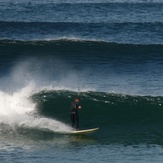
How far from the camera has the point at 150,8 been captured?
56344mm

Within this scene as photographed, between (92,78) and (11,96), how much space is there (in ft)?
23.2

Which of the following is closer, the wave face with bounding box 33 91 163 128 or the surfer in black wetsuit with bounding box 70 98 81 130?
the surfer in black wetsuit with bounding box 70 98 81 130

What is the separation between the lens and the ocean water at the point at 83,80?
933 inches

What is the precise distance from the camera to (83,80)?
111ft

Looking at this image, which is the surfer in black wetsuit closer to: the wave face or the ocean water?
the ocean water

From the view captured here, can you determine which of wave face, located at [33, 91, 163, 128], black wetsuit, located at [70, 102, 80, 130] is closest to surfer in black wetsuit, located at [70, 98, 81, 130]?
black wetsuit, located at [70, 102, 80, 130]

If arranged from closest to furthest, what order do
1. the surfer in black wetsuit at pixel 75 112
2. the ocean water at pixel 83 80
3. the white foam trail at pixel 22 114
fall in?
the ocean water at pixel 83 80, the surfer in black wetsuit at pixel 75 112, the white foam trail at pixel 22 114

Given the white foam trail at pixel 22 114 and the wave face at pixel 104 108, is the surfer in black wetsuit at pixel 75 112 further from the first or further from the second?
the wave face at pixel 104 108

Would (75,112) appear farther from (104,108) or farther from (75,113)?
(104,108)

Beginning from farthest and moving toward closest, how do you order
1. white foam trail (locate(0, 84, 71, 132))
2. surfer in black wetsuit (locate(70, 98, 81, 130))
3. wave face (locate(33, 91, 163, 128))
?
wave face (locate(33, 91, 163, 128))
white foam trail (locate(0, 84, 71, 132))
surfer in black wetsuit (locate(70, 98, 81, 130))

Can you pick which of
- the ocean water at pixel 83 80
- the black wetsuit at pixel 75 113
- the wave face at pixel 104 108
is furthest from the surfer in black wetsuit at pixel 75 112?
the wave face at pixel 104 108

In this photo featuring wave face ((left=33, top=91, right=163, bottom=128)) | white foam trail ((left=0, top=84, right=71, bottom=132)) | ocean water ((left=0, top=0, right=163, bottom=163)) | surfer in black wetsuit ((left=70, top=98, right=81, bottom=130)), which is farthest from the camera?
wave face ((left=33, top=91, right=163, bottom=128))

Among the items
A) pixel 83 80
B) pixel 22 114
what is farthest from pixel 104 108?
pixel 83 80

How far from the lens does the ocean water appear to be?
2370cm
